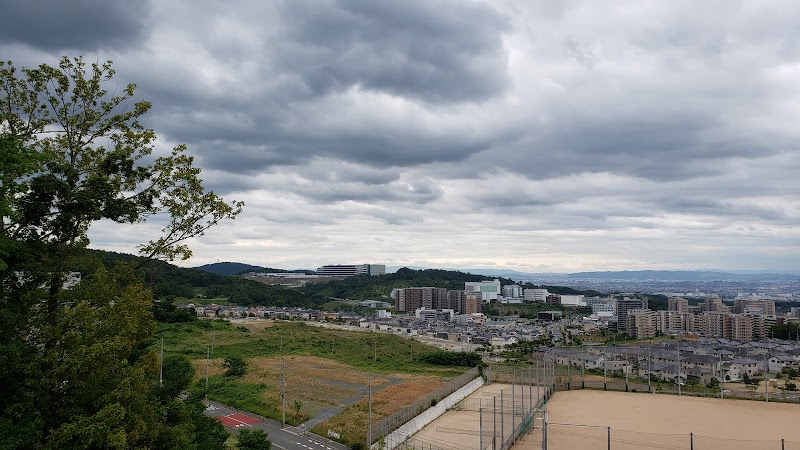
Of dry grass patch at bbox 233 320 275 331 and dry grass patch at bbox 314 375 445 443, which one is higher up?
dry grass patch at bbox 233 320 275 331

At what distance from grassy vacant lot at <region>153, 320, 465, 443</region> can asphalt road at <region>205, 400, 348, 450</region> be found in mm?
624

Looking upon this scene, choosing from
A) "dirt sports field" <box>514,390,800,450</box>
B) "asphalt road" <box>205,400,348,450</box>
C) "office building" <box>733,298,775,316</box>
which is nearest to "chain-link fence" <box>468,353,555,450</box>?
"dirt sports field" <box>514,390,800,450</box>

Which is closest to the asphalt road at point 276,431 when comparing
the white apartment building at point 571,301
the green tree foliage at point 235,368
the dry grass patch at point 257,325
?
the green tree foliage at point 235,368

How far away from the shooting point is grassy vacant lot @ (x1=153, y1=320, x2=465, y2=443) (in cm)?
2681

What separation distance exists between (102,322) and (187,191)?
2.82 metres

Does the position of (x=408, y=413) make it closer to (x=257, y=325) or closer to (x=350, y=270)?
(x=257, y=325)

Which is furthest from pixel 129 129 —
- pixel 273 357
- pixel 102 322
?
pixel 273 357

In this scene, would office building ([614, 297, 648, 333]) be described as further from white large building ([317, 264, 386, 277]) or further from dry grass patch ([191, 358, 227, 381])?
white large building ([317, 264, 386, 277])

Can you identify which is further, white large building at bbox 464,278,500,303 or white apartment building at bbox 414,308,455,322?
white large building at bbox 464,278,500,303

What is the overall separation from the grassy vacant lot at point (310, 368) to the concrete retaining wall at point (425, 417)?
1.37 meters

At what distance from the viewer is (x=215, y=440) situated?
13602 millimetres

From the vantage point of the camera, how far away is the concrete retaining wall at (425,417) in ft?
66.6

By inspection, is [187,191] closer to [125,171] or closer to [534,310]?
[125,171]

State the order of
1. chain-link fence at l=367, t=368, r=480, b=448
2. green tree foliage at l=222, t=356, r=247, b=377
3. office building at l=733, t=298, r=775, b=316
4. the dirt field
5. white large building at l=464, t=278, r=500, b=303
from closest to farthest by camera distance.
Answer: chain-link fence at l=367, t=368, r=480, b=448
the dirt field
green tree foliage at l=222, t=356, r=247, b=377
office building at l=733, t=298, r=775, b=316
white large building at l=464, t=278, r=500, b=303
